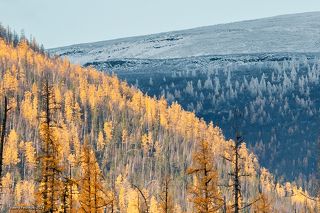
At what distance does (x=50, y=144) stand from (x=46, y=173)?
141cm

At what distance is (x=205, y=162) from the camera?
93.8 ft

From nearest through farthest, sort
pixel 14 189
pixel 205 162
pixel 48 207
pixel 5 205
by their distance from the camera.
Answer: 1. pixel 48 207
2. pixel 205 162
3. pixel 5 205
4. pixel 14 189

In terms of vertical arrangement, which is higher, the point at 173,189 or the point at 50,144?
the point at 50,144

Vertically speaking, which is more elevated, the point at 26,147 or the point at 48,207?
the point at 48,207

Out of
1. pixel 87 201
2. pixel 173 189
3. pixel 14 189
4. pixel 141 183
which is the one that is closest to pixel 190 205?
pixel 173 189

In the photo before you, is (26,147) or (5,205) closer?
(5,205)

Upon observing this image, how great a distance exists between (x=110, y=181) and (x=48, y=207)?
528 feet

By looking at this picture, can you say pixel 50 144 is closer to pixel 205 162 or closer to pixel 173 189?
pixel 205 162

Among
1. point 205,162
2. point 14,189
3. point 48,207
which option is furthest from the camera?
point 14,189

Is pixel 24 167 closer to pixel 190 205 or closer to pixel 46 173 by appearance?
pixel 190 205

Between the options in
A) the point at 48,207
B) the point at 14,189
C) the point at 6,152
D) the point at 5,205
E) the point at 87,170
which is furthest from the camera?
the point at 6,152

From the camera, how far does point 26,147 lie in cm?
19612

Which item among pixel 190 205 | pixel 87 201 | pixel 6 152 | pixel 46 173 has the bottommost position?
pixel 190 205

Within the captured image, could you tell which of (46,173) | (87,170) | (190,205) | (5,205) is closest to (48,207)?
(46,173)
